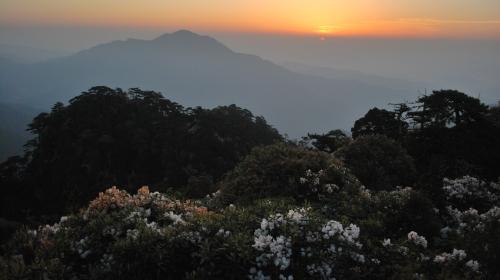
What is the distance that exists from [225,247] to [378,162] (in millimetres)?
11255

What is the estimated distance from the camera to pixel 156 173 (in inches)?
1662

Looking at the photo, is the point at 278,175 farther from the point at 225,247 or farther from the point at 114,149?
the point at 114,149

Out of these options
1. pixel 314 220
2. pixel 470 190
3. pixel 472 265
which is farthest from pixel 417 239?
pixel 470 190

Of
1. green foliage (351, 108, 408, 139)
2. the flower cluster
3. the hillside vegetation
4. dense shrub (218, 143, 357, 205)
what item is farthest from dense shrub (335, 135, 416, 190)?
green foliage (351, 108, 408, 139)

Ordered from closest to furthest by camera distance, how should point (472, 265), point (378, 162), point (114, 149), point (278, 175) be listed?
point (472, 265) < point (278, 175) < point (378, 162) < point (114, 149)

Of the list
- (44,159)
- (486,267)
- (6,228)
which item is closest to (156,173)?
(44,159)

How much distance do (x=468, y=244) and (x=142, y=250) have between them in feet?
20.6

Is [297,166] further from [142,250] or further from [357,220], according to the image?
[142,250]

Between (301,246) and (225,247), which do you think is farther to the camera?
(301,246)

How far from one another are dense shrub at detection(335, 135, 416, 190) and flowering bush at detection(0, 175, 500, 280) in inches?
248

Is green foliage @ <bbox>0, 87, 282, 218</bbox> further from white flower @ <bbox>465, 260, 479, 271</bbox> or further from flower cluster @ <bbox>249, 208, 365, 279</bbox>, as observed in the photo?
white flower @ <bbox>465, 260, 479, 271</bbox>

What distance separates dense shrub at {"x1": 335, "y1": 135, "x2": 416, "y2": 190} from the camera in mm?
15906

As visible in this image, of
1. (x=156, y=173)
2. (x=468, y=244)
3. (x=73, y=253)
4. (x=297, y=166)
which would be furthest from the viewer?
(x=156, y=173)

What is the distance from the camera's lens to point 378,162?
1664 centimetres
